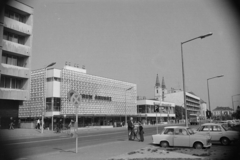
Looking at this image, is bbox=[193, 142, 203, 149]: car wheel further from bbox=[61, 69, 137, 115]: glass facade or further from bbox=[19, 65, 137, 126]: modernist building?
bbox=[61, 69, 137, 115]: glass facade

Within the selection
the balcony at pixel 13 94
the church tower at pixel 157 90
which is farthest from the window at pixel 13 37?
the church tower at pixel 157 90

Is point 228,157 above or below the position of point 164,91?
below

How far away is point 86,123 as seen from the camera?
50.7 m

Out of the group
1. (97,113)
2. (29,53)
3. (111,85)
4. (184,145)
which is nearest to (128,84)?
(111,85)

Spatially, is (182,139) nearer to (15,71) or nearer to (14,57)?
(15,71)

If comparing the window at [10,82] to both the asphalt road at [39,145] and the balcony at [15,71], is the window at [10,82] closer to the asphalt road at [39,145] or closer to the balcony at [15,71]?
the balcony at [15,71]

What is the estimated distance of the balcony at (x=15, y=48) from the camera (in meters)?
33.3

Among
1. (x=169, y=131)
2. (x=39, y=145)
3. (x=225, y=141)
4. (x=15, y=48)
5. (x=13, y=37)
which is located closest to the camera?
(x=169, y=131)

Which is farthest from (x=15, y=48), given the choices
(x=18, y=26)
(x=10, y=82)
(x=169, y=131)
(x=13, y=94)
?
(x=169, y=131)

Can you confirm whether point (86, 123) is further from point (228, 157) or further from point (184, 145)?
point (228, 157)

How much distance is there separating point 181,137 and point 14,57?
30.2 m

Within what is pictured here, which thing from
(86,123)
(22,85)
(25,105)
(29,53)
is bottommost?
(86,123)

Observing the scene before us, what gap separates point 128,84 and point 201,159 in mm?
59248

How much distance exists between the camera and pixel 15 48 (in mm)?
34719
